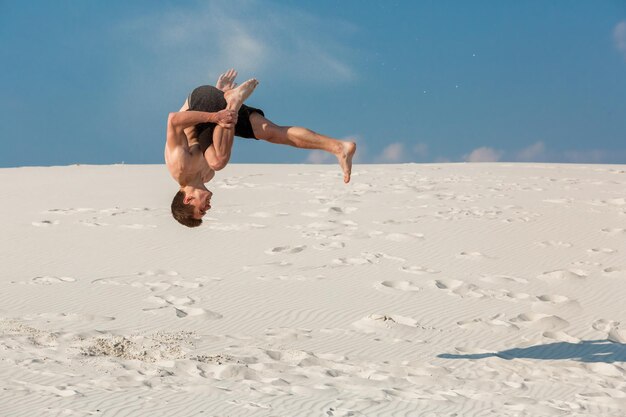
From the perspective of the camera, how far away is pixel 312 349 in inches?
424

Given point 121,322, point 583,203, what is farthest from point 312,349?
point 583,203

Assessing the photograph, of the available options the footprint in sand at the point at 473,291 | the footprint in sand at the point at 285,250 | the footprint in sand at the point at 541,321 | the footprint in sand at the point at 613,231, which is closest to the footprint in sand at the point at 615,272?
the footprint in sand at the point at 473,291

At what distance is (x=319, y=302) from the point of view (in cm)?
1303

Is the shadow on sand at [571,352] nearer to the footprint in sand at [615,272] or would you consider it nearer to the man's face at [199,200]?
the footprint in sand at [615,272]

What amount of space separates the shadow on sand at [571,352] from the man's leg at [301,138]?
11.8 feet

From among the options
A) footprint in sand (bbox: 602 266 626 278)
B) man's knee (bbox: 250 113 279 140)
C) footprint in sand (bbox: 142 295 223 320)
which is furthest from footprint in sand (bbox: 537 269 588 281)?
man's knee (bbox: 250 113 279 140)

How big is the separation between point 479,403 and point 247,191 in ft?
47.3

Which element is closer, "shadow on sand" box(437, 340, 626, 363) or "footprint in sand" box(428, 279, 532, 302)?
"shadow on sand" box(437, 340, 626, 363)

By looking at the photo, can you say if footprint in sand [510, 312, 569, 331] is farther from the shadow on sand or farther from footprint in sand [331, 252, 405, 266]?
footprint in sand [331, 252, 405, 266]

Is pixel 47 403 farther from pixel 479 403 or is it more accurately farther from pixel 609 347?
pixel 609 347

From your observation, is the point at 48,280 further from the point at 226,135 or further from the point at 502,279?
the point at 226,135

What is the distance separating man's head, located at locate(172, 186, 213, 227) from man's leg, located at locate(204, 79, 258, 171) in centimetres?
27

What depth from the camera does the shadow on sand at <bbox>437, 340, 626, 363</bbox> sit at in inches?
424

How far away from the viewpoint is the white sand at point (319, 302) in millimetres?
9000
